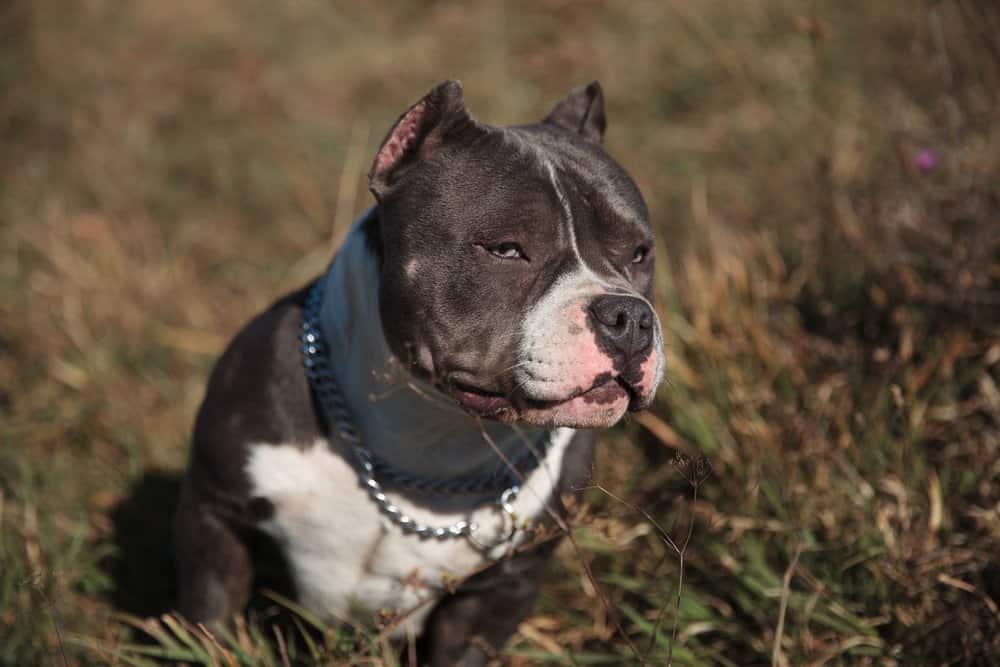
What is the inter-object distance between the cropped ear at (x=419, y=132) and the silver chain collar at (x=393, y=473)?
1.40 feet

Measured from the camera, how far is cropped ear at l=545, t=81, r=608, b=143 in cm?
289

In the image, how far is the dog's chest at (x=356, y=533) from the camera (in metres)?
2.59

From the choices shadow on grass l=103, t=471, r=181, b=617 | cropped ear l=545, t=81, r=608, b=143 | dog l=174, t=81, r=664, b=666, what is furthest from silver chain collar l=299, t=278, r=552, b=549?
shadow on grass l=103, t=471, r=181, b=617

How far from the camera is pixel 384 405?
2566 mm

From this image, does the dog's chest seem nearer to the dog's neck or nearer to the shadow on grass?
the dog's neck

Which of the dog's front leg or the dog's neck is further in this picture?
the dog's front leg

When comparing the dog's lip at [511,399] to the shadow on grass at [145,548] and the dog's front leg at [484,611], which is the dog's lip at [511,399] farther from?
the shadow on grass at [145,548]

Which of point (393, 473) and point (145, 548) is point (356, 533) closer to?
point (393, 473)

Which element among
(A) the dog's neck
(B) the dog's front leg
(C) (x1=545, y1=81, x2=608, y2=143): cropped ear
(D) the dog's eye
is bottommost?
(B) the dog's front leg

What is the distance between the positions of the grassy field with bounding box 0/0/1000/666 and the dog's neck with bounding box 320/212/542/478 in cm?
31

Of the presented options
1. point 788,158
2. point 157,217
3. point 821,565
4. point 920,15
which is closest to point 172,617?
point 821,565

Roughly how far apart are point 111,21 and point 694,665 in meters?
6.05

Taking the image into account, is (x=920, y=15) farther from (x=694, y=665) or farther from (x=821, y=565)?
(x=694, y=665)

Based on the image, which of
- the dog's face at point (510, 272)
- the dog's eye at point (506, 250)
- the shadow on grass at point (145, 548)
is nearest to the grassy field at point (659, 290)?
the shadow on grass at point (145, 548)
